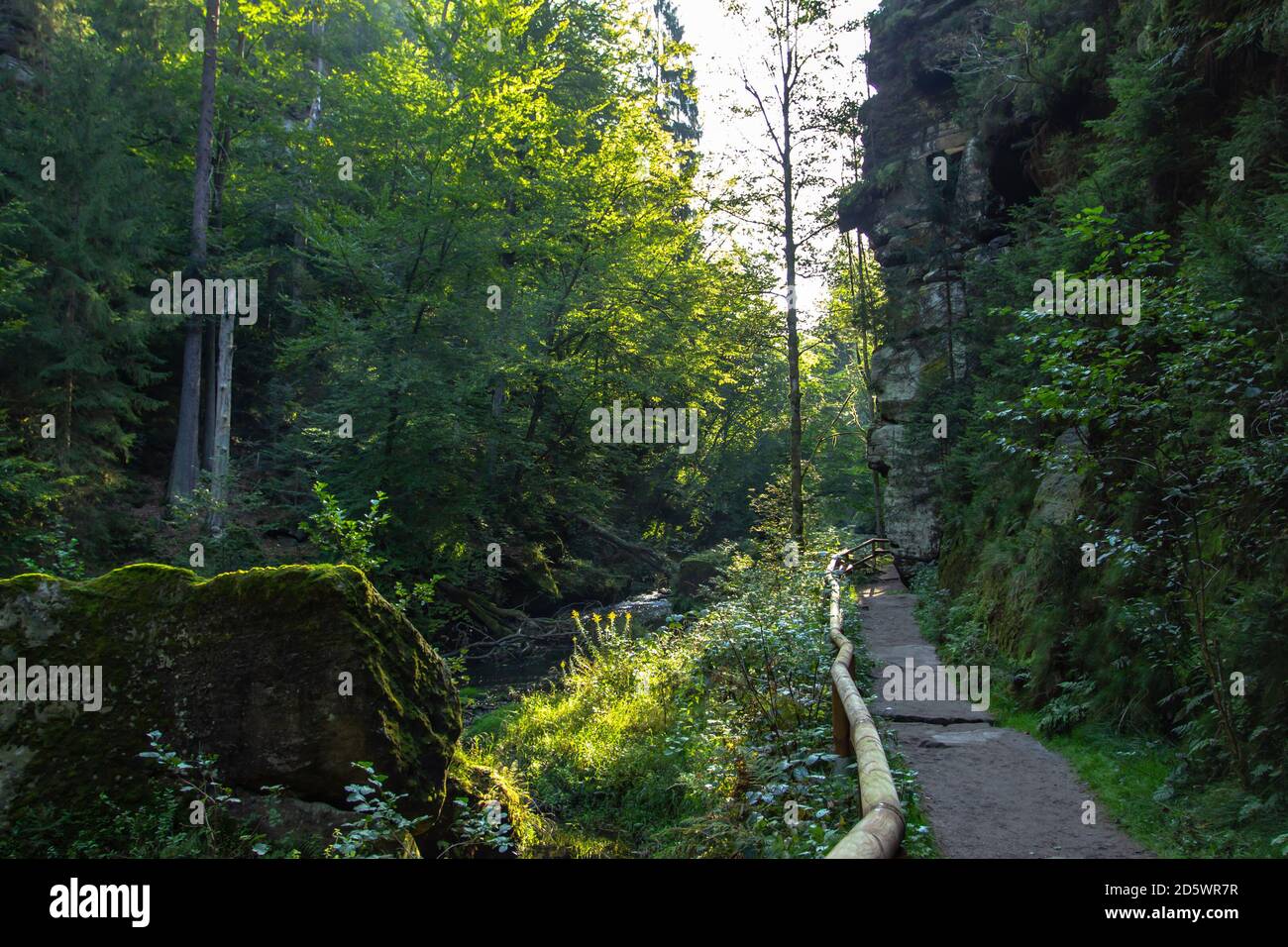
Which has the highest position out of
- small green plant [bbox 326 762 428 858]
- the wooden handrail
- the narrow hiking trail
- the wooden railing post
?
the wooden handrail

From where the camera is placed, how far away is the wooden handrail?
3.06 metres

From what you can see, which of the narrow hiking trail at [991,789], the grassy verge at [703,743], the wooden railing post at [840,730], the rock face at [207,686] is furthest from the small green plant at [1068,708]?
the rock face at [207,686]

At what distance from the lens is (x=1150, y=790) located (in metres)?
5.88

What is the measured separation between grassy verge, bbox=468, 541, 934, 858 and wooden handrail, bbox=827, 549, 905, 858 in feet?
1.11

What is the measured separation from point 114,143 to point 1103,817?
920 inches

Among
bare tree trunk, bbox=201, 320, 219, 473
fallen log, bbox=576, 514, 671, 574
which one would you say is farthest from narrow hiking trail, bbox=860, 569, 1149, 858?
bare tree trunk, bbox=201, 320, 219, 473

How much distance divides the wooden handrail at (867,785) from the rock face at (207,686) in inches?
134

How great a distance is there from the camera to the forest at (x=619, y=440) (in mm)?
5727

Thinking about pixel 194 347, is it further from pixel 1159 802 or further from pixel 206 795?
pixel 1159 802

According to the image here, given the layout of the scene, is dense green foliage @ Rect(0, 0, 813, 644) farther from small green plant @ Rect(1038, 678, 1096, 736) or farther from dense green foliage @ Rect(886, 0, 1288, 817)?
small green plant @ Rect(1038, 678, 1096, 736)

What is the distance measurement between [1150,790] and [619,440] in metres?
21.5

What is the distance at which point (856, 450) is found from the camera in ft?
137

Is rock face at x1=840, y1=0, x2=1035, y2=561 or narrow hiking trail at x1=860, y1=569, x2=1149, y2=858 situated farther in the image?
rock face at x1=840, y1=0, x2=1035, y2=561
